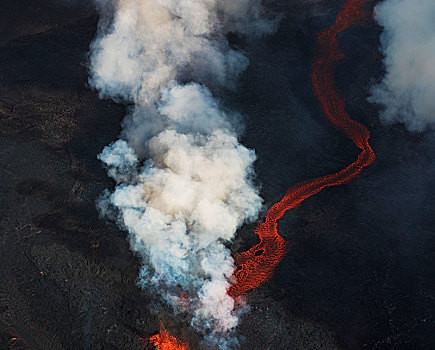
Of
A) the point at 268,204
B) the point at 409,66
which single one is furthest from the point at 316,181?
the point at 409,66

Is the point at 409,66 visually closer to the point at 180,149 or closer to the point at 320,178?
the point at 320,178

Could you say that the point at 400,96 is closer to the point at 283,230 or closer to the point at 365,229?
the point at 365,229

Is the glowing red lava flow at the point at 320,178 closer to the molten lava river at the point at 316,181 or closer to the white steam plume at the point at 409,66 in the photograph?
the molten lava river at the point at 316,181

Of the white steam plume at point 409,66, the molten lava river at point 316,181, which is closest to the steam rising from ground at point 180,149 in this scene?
the molten lava river at point 316,181

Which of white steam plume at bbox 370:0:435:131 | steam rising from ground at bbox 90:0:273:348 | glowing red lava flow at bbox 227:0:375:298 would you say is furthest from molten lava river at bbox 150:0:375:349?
white steam plume at bbox 370:0:435:131

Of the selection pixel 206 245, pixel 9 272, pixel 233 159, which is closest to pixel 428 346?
pixel 206 245

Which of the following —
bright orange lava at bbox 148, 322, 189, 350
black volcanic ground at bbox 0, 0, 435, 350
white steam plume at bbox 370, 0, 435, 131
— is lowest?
bright orange lava at bbox 148, 322, 189, 350

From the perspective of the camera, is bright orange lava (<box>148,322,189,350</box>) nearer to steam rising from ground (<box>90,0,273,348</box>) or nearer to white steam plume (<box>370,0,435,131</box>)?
steam rising from ground (<box>90,0,273,348</box>)
